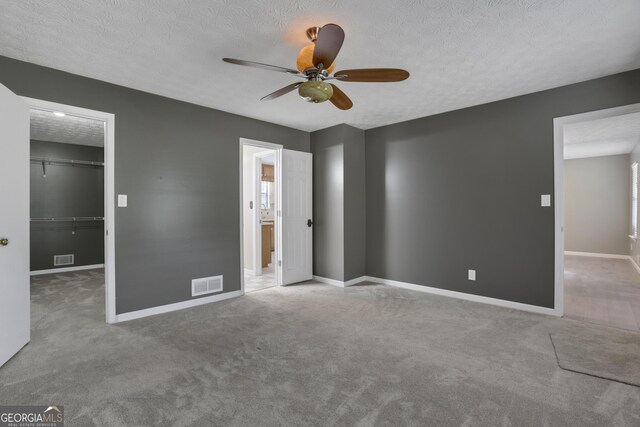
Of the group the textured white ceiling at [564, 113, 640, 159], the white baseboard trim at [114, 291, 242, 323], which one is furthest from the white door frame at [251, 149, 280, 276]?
the textured white ceiling at [564, 113, 640, 159]

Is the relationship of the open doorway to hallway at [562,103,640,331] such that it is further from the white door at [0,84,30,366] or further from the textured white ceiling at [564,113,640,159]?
the white door at [0,84,30,366]

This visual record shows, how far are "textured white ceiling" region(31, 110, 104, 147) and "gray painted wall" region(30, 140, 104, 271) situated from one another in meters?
0.26

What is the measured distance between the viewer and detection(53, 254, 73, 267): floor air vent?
5.77m

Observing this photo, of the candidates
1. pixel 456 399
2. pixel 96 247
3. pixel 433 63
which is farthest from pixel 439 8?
pixel 96 247

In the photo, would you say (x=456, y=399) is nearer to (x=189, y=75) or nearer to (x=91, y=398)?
(x=91, y=398)

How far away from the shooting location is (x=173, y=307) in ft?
11.7

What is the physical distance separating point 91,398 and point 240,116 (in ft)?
10.9

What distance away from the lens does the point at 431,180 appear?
4.32 metres

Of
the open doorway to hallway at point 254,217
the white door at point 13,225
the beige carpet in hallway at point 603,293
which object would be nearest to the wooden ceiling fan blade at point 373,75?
the white door at point 13,225

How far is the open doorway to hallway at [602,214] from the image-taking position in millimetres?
4309

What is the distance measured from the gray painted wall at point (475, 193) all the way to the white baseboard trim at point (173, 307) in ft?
7.29

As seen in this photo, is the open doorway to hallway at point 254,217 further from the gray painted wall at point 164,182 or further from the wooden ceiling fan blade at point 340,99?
the wooden ceiling fan blade at point 340,99

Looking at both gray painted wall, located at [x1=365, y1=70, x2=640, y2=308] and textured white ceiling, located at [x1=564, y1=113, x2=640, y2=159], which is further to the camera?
textured white ceiling, located at [x1=564, y1=113, x2=640, y2=159]

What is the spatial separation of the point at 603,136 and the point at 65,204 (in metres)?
9.57
